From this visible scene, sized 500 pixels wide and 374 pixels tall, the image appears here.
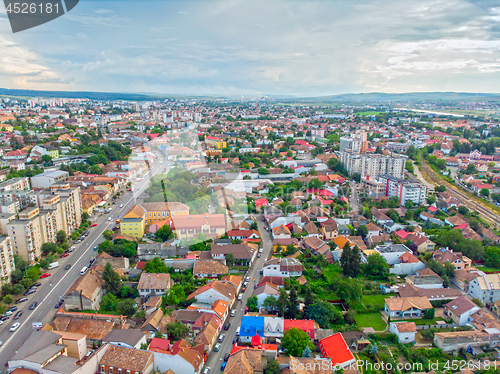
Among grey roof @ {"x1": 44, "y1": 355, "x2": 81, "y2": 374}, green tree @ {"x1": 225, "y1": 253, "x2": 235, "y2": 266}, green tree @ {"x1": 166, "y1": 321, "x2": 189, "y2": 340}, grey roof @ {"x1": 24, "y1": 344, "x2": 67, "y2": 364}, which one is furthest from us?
green tree @ {"x1": 225, "y1": 253, "x2": 235, "y2": 266}

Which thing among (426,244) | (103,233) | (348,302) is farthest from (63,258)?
(426,244)

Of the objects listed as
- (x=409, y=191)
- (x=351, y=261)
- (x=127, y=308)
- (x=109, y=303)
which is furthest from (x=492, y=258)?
(x=109, y=303)

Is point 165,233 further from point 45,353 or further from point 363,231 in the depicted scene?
point 363,231

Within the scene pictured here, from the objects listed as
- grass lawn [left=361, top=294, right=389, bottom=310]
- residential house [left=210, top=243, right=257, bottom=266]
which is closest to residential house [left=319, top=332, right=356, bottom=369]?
grass lawn [left=361, top=294, right=389, bottom=310]

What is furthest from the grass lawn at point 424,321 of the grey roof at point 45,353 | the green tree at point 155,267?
the grey roof at point 45,353

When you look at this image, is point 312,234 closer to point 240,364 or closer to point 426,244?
point 426,244

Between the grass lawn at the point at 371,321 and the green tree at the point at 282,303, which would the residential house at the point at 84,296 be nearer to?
the green tree at the point at 282,303

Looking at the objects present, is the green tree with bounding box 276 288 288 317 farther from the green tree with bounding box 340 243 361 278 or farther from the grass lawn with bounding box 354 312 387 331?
the green tree with bounding box 340 243 361 278
